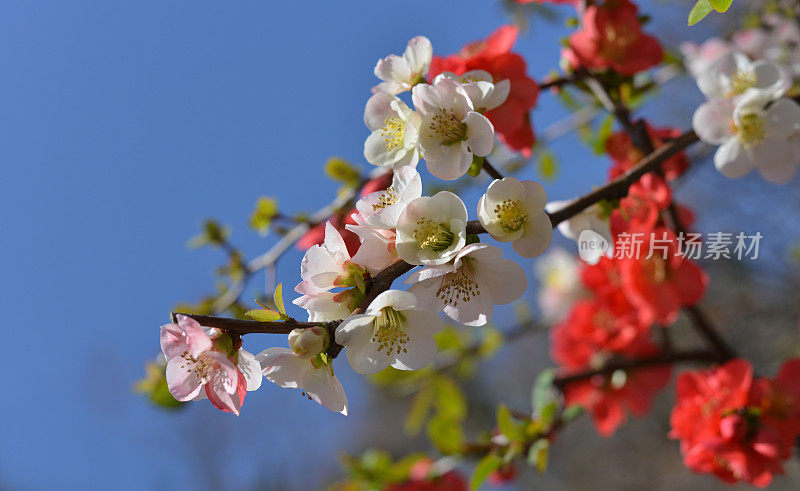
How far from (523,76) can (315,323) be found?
1.40 feet

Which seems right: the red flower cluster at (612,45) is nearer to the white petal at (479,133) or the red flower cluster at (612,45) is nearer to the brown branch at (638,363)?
the white petal at (479,133)

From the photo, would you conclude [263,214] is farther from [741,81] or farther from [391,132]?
[741,81]

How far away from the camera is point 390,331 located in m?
0.47

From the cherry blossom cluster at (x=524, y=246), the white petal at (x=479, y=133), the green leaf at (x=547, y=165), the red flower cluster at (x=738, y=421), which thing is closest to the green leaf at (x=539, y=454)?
the cherry blossom cluster at (x=524, y=246)

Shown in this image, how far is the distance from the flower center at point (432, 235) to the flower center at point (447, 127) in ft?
0.30

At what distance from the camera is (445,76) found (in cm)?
52

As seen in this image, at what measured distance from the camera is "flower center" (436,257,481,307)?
1.55ft

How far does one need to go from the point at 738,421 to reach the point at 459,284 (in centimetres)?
50

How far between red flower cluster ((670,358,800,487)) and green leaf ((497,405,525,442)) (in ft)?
0.69

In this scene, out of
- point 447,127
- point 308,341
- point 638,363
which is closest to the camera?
point 308,341

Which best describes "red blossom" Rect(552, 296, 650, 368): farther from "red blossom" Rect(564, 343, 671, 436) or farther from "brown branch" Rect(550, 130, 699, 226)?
"brown branch" Rect(550, 130, 699, 226)

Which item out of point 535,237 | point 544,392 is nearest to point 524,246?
point 535,237

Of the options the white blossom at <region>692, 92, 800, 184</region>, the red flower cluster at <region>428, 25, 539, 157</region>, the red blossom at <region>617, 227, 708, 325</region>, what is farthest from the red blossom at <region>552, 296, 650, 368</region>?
the red flower cluster at <region>428, 25, 539, 157</region>

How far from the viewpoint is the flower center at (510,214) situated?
48 centimetres
